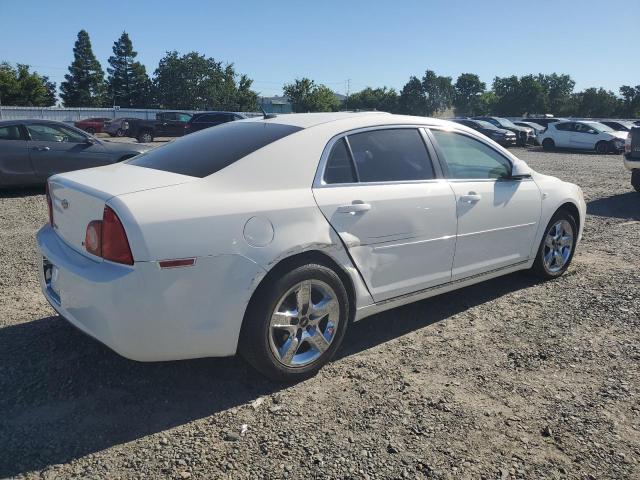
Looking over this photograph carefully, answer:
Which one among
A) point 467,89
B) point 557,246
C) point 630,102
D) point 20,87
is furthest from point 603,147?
point 467,89

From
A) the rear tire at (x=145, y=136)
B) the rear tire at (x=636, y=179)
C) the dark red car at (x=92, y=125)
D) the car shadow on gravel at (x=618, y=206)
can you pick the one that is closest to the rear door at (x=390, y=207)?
the car shadow on gravel at (x=618, y=206)

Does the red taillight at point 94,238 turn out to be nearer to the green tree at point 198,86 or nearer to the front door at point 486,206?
the front door at point 486,206

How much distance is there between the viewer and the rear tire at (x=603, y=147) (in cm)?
2442

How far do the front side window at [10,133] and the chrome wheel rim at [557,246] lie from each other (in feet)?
28.5

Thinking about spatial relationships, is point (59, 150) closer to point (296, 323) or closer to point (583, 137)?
point (296, 323)

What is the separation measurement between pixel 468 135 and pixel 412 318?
5.10ft

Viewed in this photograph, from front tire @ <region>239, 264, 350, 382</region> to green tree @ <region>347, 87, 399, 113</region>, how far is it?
3755 inches

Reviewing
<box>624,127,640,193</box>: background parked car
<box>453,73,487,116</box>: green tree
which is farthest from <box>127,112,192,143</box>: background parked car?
<box>453,73,487,116</box>: green tree

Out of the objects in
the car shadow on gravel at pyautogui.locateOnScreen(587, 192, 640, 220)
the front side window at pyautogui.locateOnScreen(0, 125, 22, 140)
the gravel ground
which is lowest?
the gravel ground

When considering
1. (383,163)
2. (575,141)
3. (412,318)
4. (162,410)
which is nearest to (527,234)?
(412,318)

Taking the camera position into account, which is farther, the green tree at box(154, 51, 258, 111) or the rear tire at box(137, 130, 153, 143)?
the green tree at box(154, 51, 258, 111)

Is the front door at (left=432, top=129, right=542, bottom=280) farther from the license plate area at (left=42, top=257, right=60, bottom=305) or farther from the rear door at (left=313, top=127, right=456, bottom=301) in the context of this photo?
the license plate area at (left=42, top=257, right=60, bottom=305)

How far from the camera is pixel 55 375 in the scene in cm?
317

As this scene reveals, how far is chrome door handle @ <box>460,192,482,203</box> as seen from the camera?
3.92 meters
